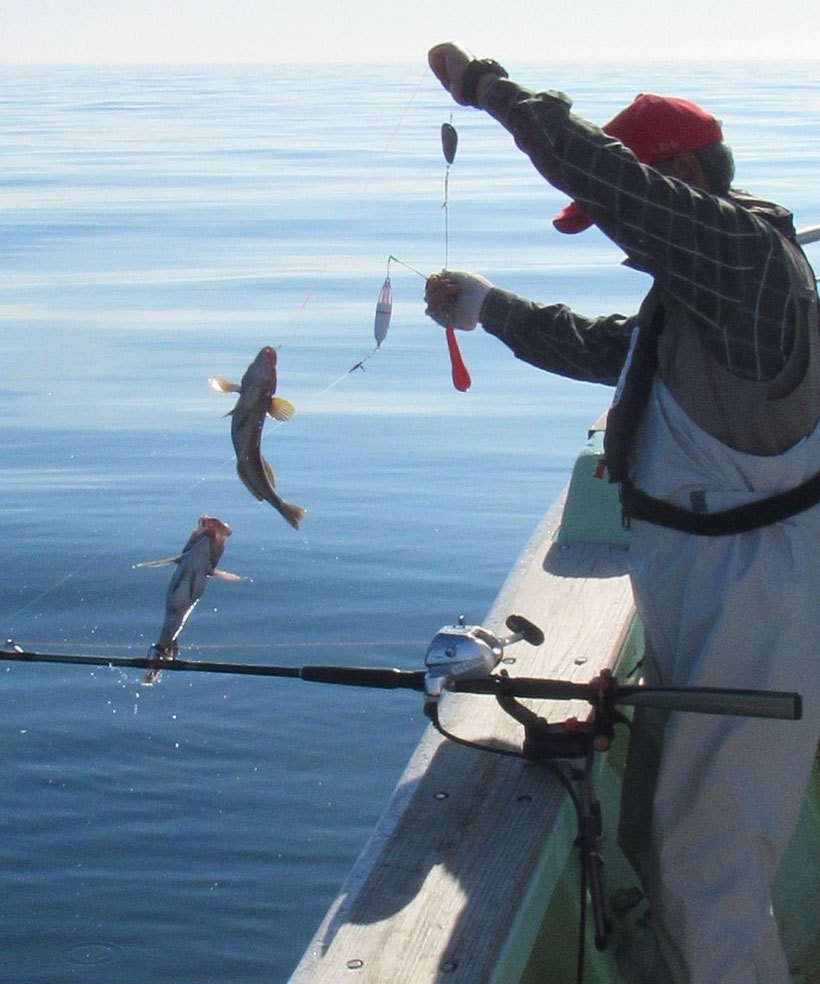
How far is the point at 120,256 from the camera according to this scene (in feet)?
51.9

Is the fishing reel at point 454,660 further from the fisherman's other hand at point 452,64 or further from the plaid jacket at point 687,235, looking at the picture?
the fisherman's other hand at point 452,64

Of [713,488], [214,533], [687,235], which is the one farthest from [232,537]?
[687,235]

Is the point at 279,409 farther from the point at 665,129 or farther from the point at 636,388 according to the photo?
the point at 665,129

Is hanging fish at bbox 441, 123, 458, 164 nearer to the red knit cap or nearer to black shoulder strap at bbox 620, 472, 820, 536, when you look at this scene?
the red knit cap

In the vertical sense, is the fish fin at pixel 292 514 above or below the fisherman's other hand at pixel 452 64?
below

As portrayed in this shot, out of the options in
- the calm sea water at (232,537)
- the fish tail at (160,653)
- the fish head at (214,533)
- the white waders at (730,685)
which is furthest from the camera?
the calm sea water at (232,537)

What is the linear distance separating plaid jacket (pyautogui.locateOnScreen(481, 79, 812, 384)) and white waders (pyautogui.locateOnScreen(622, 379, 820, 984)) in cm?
21

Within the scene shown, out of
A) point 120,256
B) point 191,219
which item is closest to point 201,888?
point 120,256

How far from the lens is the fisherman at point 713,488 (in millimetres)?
2828

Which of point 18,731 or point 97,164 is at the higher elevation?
point 18,731

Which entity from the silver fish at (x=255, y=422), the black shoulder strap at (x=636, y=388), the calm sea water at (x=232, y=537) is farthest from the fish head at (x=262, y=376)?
the black shoulder strap at (x=636, y=388)

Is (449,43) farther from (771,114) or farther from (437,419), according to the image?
(771,114)

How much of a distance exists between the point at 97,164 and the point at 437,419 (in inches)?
784

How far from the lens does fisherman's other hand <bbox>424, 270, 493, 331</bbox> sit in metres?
4.01
